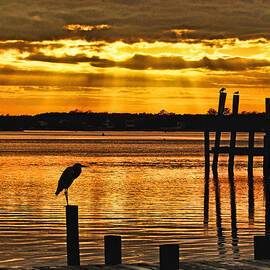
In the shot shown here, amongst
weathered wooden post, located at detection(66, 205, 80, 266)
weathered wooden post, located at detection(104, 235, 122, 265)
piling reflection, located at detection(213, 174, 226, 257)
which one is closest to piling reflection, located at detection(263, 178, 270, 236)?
piling reflection, located at detection(213, 174, 226, 257)

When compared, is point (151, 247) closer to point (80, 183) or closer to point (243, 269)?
point (243, 269)

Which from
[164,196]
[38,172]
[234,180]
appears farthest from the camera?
[38,172]

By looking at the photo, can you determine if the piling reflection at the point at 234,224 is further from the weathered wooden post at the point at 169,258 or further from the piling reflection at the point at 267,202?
the weathered wooden post at the point at 169,258

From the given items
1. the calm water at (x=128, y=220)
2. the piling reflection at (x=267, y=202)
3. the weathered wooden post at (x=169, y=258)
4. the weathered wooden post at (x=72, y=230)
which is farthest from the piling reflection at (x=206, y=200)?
the weathered wooden post at (x=169, y=258)

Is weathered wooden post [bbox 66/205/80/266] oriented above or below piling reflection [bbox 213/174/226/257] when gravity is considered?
above

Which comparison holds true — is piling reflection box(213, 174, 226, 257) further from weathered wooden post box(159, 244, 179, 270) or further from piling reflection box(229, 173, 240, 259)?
weathered wooden post box(159, 244, 179, 270)

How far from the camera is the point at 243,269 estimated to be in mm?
12094

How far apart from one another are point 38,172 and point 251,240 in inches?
1335

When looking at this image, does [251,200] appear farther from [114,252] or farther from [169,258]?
[169,258]

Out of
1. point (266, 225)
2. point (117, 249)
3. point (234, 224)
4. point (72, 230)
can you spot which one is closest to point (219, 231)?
point (234, 224)

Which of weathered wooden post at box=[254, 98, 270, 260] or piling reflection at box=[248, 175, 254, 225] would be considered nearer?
weathered wooden post at box=[254, 98, 270, 260]

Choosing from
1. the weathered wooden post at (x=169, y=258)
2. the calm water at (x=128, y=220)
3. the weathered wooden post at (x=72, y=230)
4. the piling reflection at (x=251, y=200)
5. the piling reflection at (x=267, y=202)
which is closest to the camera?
the weathered wooden post at (x=169, y=258)

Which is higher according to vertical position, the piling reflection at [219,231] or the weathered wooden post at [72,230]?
the weathered wooden post at [72,230]

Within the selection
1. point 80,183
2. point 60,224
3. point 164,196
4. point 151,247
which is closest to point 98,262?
point 151,247
